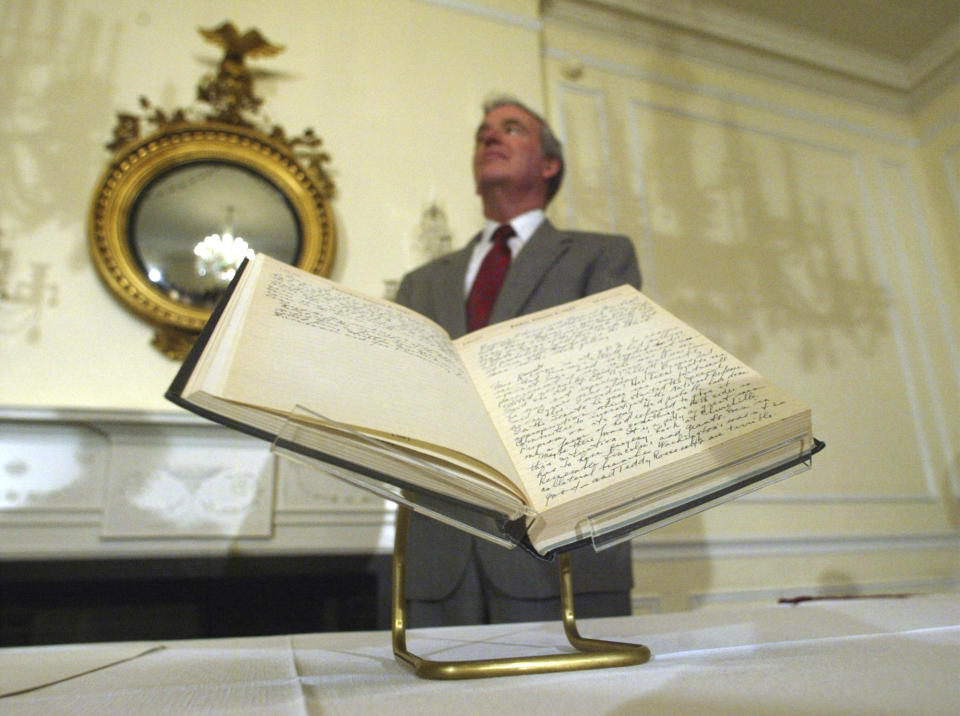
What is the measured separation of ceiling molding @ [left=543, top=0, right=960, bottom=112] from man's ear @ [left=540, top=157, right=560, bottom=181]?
151cm

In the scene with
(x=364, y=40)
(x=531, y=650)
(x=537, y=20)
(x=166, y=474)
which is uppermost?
(x=537, y=20)

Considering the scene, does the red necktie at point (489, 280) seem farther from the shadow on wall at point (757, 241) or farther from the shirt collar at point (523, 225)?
the shadow on wall at point (757, 241)

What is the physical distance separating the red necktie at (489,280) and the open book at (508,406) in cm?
72

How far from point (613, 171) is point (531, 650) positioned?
8.14ft

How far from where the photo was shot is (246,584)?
1.87 metres

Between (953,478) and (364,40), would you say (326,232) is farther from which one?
(953,478)

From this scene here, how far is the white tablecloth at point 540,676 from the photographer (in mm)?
345

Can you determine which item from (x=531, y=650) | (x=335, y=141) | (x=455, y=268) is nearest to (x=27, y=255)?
(x=335, y=141)

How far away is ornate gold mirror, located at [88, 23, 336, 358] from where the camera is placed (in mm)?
1906

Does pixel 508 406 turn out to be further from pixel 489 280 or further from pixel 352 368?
pixel 489 280

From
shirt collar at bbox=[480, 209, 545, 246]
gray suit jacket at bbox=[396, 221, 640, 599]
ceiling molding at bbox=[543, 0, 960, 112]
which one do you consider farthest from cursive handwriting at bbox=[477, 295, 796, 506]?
ceiling molding at bbox=[543, 0, 960, 112]

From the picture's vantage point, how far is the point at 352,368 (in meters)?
0.46

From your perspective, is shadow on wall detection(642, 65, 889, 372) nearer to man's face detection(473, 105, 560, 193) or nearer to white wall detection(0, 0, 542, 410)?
white wall detection(0, 0, 542, 410)

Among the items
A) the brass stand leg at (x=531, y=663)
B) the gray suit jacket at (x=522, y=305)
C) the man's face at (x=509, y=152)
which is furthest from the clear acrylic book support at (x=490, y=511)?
the man's face at (x=509, y=152)
